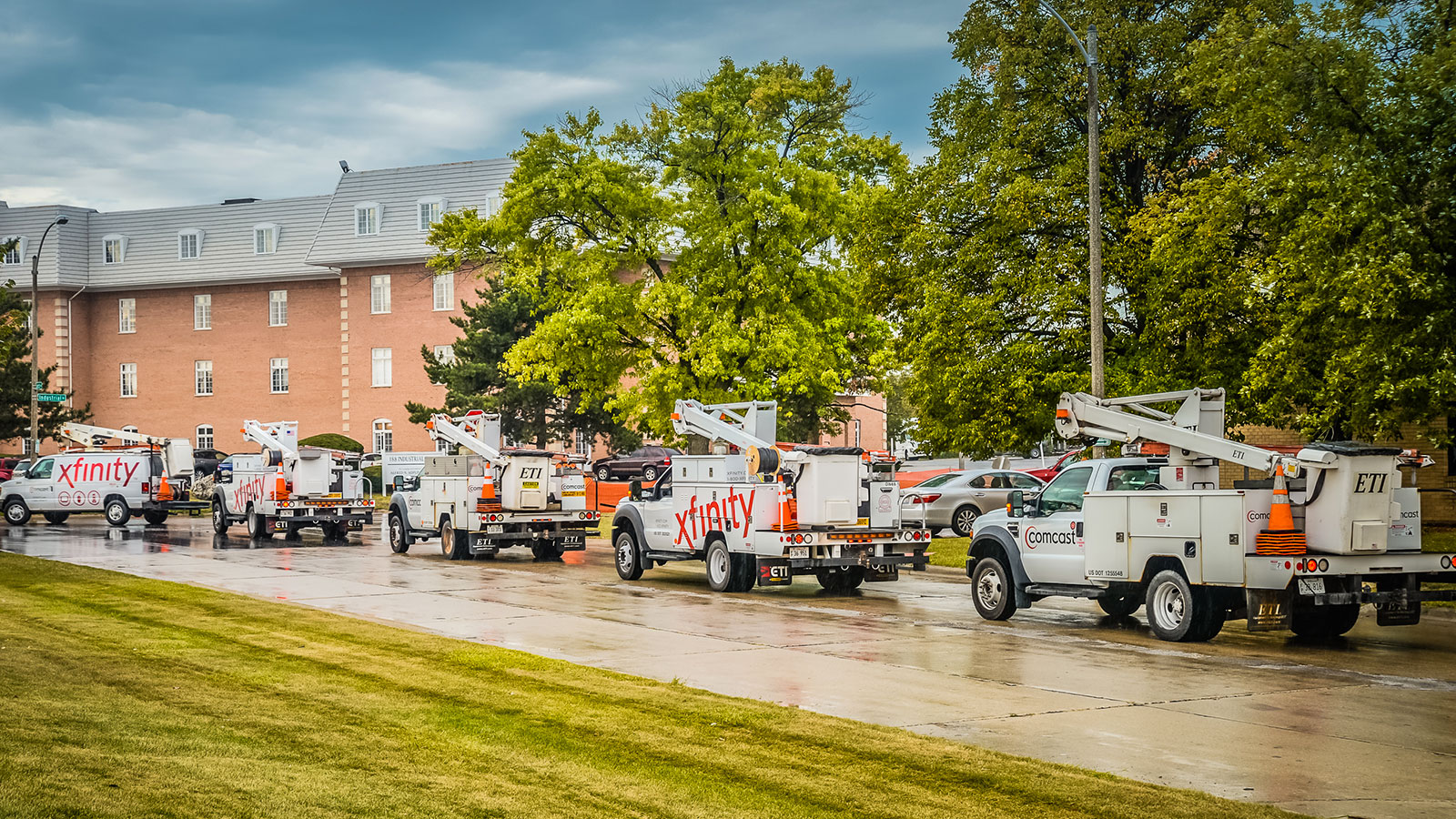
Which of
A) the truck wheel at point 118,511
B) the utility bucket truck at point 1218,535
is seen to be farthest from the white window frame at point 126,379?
the utility bucket truck at point 1218,535

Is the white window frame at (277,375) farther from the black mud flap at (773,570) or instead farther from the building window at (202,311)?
the black mud flap at (773,570)

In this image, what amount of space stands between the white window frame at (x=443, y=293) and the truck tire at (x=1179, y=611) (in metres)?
54.5

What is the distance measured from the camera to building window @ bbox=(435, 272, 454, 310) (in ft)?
218

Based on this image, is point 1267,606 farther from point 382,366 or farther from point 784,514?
point 382,366

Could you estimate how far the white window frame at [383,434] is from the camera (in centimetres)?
6775

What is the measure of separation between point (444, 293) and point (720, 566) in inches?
1901

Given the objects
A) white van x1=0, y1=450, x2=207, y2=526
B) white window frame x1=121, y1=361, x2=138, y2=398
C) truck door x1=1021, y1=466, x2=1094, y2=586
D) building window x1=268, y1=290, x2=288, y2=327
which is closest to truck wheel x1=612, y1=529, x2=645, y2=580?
truck door x1=1021, y1=466, x2=1094, y2=586

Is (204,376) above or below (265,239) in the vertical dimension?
below

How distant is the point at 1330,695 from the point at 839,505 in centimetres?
867

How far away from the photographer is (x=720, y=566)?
820 inches

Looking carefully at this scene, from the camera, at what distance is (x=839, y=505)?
765 inches

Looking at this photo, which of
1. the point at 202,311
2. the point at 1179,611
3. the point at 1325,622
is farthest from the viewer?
the point at 202,311

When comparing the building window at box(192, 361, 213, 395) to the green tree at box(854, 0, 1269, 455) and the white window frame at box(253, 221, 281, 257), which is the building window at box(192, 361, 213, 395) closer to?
the white window frame at box(253, 221, 281, 257)

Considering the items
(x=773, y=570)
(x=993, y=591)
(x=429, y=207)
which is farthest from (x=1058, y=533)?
Result: (x=429, y=207)
